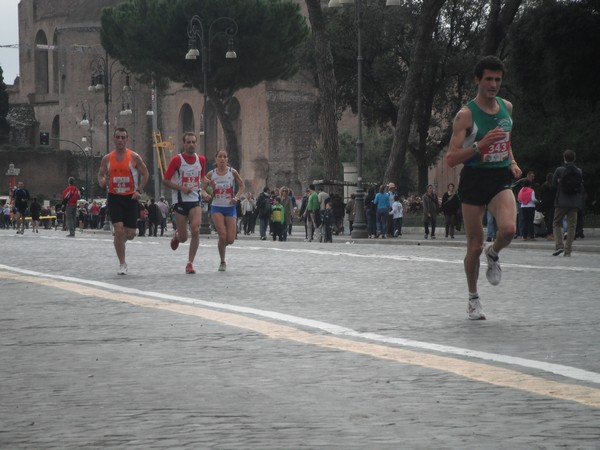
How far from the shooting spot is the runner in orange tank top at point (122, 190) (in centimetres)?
1603

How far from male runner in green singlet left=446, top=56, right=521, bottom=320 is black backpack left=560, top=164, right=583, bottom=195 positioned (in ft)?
38.1

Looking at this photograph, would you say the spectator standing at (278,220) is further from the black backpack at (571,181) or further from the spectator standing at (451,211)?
the black backpack at (571,181)

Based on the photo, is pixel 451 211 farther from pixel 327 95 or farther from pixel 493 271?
pixel 493 271

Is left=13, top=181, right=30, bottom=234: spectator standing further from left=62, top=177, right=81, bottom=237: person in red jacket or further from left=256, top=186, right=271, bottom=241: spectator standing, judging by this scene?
left=256, top=186, right=271, bottom=241: spectator standing

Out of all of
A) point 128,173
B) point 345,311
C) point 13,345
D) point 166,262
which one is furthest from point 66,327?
point 166,262

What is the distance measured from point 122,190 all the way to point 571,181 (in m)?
8.10

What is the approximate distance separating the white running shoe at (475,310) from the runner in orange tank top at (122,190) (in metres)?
6.93

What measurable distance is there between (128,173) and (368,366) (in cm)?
926

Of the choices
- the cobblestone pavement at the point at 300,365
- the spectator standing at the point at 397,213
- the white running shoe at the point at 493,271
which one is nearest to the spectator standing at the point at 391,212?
the spectator standing at the point at 397,213

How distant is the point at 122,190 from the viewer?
1605cm

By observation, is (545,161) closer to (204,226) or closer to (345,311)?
(204,226)

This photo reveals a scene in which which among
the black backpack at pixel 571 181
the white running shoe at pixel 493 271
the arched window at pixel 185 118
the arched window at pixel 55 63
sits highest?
the arched window at pixel 55 63

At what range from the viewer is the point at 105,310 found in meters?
10.9

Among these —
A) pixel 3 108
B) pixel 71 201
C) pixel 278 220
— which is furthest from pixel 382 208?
pixel 3 108
